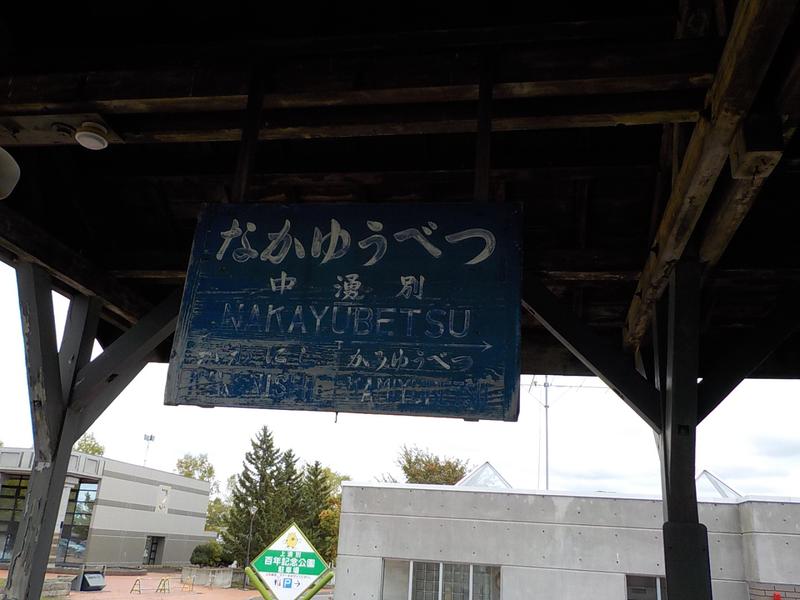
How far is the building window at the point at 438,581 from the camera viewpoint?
12898mm

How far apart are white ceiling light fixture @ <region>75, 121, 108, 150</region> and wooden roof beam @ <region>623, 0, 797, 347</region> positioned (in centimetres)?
266

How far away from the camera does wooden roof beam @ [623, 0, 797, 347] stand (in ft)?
6.65

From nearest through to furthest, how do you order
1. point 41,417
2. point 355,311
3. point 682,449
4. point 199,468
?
point 355,311
point 682,449
point 41,417
point 199,468

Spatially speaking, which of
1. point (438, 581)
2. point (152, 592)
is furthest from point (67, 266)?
point (152, 592)

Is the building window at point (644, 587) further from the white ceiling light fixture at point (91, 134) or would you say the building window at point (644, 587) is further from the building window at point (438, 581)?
the white ceiling light fixture at point (91, 134)

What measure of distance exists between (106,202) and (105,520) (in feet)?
108

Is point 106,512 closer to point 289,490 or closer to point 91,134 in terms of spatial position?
point 289,490

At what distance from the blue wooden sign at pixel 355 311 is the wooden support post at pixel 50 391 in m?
1.64

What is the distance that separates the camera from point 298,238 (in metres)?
2.85

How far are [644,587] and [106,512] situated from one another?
28.9m

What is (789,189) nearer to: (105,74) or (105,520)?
(105,74)

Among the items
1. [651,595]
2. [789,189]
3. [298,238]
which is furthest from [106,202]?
[651,595]

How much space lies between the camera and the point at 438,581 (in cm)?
1307

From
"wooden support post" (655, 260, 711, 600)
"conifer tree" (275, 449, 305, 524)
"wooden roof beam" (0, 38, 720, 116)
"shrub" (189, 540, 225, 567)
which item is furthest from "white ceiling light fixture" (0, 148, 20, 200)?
"conifer tree" (275, 449, 305, 524)
